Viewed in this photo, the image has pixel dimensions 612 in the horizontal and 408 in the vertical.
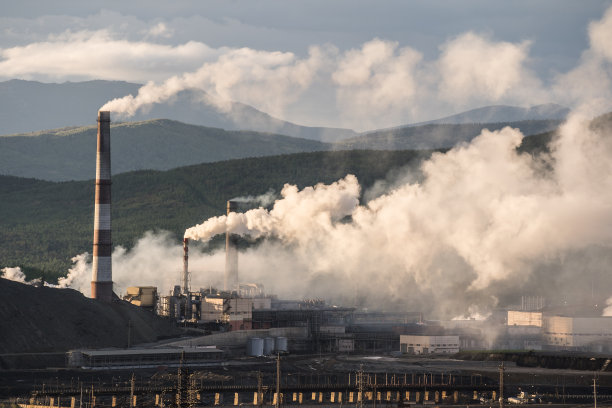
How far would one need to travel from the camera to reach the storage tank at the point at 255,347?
164 meters

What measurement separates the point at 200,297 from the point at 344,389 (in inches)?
2472

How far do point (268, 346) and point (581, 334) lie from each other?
51.1 m

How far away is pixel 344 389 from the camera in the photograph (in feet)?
413

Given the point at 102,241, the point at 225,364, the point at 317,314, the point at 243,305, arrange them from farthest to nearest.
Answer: the point at 317,314, the point at 243,305, the point at 102,241, the point at 225,364

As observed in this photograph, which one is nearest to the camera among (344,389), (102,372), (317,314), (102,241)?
(344,389)

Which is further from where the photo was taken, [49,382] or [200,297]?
[200,297]

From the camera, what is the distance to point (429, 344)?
7018 inches

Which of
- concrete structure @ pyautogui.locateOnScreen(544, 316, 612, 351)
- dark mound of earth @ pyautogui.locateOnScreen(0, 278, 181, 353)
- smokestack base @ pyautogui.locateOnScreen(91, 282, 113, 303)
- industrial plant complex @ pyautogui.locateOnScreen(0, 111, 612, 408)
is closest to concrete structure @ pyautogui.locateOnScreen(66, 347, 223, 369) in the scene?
industrial plant complex @ pyautogui.locateOnScreen(0, 111, 612, 408)

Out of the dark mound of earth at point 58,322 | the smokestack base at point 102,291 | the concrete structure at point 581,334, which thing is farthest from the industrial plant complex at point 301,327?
the dark mound of earth at point 58,322

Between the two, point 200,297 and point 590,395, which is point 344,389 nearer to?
point 590,395

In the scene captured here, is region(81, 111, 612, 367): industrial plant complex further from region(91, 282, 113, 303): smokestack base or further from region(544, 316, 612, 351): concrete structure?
region(91, 282, 113, 303): smokestack base

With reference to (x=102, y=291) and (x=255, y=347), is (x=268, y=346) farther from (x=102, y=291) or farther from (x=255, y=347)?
(x=102, y=291)

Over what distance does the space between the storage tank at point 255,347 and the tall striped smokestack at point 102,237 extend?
20936 mm

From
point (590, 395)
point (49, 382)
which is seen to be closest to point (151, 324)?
point (49, 382)
